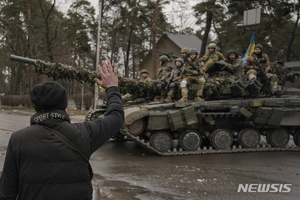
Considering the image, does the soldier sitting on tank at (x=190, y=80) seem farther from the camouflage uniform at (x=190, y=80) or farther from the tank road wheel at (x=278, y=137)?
the tank road wheel at (x=278, y=137)

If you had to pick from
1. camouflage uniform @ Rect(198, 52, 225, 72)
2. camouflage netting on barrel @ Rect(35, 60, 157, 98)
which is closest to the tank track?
camouflage netting on barrel @ Rect(35, 60, 157, 98)

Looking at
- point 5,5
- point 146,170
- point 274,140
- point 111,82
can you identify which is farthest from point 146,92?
point 5,5

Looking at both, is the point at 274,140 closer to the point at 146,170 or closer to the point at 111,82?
the point at 146,170

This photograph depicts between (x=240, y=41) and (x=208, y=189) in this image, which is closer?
(x=208, y=189)

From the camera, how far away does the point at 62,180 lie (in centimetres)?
214

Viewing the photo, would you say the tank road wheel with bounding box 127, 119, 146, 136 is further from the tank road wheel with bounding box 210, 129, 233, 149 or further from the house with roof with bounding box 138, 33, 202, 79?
the house with roof with bounding box 138, 33, 202, 79

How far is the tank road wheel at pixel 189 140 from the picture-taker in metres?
9.05

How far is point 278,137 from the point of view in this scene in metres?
10.1

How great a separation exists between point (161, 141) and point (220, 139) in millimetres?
1830

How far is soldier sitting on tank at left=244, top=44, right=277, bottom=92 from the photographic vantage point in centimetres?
1014

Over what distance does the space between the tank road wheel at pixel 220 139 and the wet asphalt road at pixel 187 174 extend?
43 centimetres

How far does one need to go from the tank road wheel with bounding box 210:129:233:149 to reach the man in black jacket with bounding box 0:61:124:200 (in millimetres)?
7477

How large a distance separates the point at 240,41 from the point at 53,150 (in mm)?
26611

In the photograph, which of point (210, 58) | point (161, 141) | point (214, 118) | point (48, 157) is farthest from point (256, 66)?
point (48, 157)
